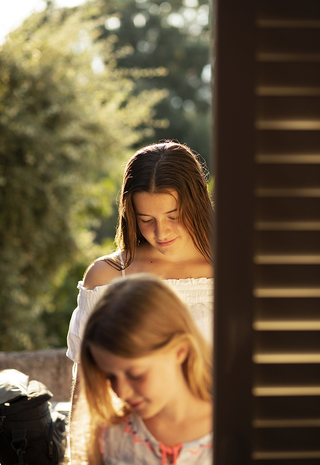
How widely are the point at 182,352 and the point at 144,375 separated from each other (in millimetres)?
132

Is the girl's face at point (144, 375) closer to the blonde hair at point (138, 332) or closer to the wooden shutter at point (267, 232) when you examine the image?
the blonde hair at point (138, 332)

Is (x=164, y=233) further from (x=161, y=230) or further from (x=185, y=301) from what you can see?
(x=185, y=301)

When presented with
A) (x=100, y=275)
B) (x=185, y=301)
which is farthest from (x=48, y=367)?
(x=185, y=301)

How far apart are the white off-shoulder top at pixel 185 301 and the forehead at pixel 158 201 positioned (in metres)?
0.33

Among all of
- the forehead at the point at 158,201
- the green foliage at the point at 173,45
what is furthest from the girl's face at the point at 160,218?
the green foliage at the point at 173,45

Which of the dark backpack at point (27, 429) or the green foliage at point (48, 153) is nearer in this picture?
the dark backpack at point (27, 429)

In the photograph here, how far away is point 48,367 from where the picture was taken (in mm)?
3723

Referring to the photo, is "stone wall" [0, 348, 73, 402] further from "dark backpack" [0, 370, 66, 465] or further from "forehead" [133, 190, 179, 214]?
"forehead" [133, 190, 179, 214]

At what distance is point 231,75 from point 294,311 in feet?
1.39

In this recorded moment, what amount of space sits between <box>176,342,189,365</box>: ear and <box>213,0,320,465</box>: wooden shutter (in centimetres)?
46

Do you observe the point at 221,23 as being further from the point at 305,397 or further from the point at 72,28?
the point at 72,28

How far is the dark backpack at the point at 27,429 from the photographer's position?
2.33 metres

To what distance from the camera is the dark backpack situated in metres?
2.33

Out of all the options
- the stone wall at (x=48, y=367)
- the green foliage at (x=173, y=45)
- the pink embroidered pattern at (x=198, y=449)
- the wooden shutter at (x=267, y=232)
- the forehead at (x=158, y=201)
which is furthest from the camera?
the green foliage at (x=173, y=45)
